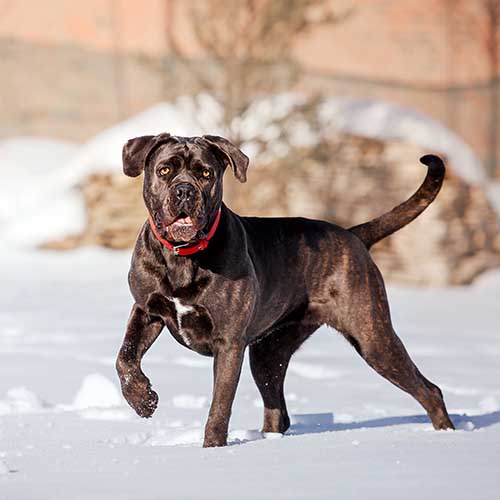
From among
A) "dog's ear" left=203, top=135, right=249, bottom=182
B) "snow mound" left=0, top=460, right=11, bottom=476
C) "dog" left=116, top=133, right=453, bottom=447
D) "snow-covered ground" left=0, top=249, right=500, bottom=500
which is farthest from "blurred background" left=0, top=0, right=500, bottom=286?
"snow mound" left=0, top=460, right=11, bottom=476

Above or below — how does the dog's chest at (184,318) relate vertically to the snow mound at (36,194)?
below

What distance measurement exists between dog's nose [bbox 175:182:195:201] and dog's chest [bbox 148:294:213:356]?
45 centimetres

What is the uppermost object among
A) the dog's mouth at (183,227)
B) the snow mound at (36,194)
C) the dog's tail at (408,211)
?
the snow mound at (36,194)

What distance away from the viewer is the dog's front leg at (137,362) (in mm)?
5410

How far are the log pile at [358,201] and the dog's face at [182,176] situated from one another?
7.87 m

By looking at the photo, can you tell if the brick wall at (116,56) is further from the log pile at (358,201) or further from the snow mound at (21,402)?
the snow mound at (21,402)

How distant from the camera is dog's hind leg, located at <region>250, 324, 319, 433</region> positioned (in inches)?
243

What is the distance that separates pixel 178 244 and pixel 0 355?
388 centimetres

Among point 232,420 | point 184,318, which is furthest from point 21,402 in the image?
point 184,318

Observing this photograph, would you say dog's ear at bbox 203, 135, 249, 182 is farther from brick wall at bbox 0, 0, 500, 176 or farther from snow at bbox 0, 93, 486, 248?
brick wall at bbox 0, 0, 500, 176

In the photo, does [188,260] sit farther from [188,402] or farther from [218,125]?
[218,125]

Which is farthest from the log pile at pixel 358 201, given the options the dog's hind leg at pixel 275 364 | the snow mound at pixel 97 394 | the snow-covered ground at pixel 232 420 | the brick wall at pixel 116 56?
the dog's hind leg at pixel 275 364

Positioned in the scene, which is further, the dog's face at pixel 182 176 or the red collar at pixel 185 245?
the red collar at pixel 185 245

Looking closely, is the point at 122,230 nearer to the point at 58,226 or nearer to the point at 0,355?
the point at 58,226
